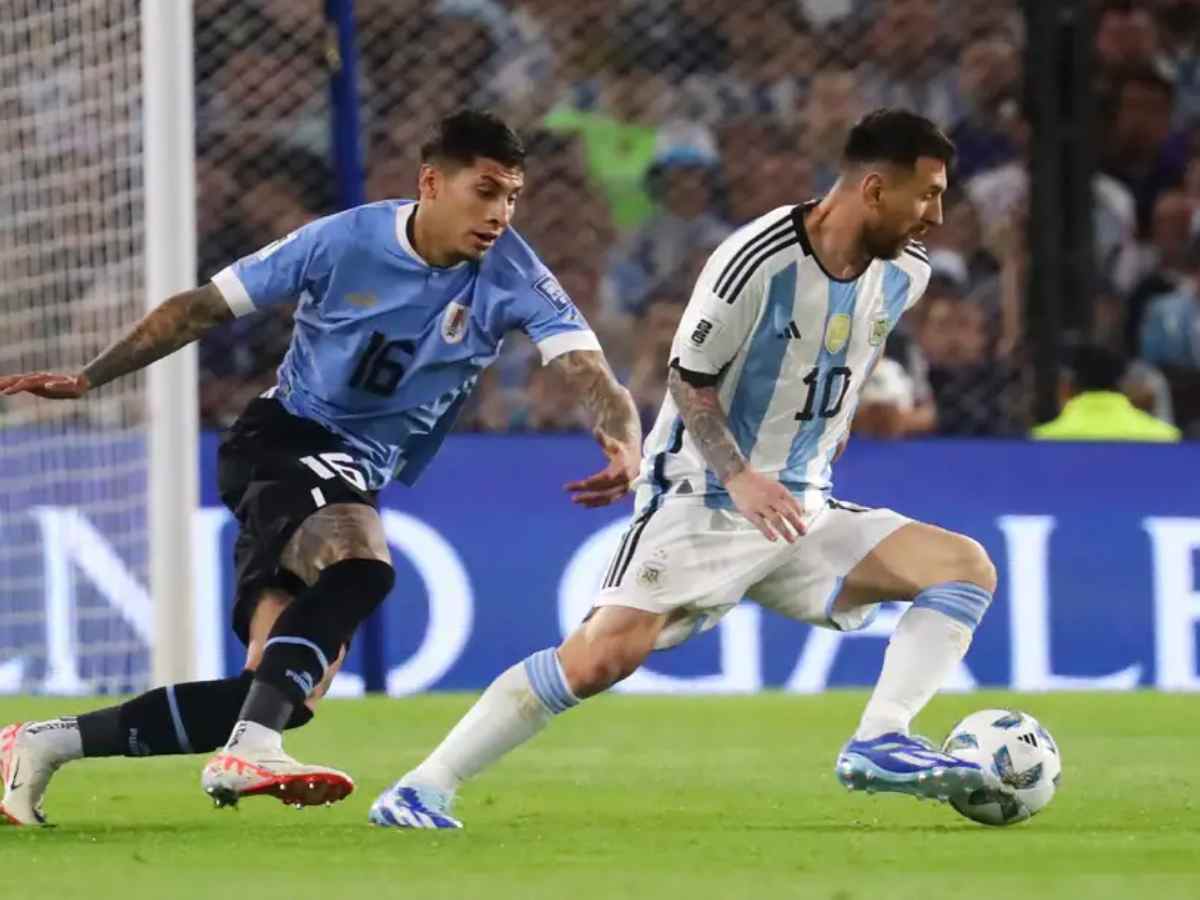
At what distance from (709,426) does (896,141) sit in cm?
79

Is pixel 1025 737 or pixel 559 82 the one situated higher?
pixel 559 82

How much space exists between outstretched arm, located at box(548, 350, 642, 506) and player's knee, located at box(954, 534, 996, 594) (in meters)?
0.80

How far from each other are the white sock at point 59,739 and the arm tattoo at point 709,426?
63.2 inches

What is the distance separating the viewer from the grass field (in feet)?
16.8

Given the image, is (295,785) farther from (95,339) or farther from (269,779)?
(95,339)

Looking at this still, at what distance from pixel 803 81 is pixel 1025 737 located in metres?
8.19

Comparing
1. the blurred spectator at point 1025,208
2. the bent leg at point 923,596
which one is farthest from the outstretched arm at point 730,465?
the blurred spectator at point 1025,208

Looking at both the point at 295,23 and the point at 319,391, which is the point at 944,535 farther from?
the point at 295,23

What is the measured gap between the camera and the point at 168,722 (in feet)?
21.1

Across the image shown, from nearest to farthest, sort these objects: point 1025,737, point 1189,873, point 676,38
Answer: point 1189,873 < point 1025,737 < point 676,38

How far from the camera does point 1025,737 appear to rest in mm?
6430

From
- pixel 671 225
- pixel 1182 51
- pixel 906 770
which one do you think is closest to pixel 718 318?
pixel 906 770

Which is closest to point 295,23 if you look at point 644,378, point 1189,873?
point 644,378

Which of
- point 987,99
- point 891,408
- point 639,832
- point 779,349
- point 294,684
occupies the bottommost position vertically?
point 639,832
